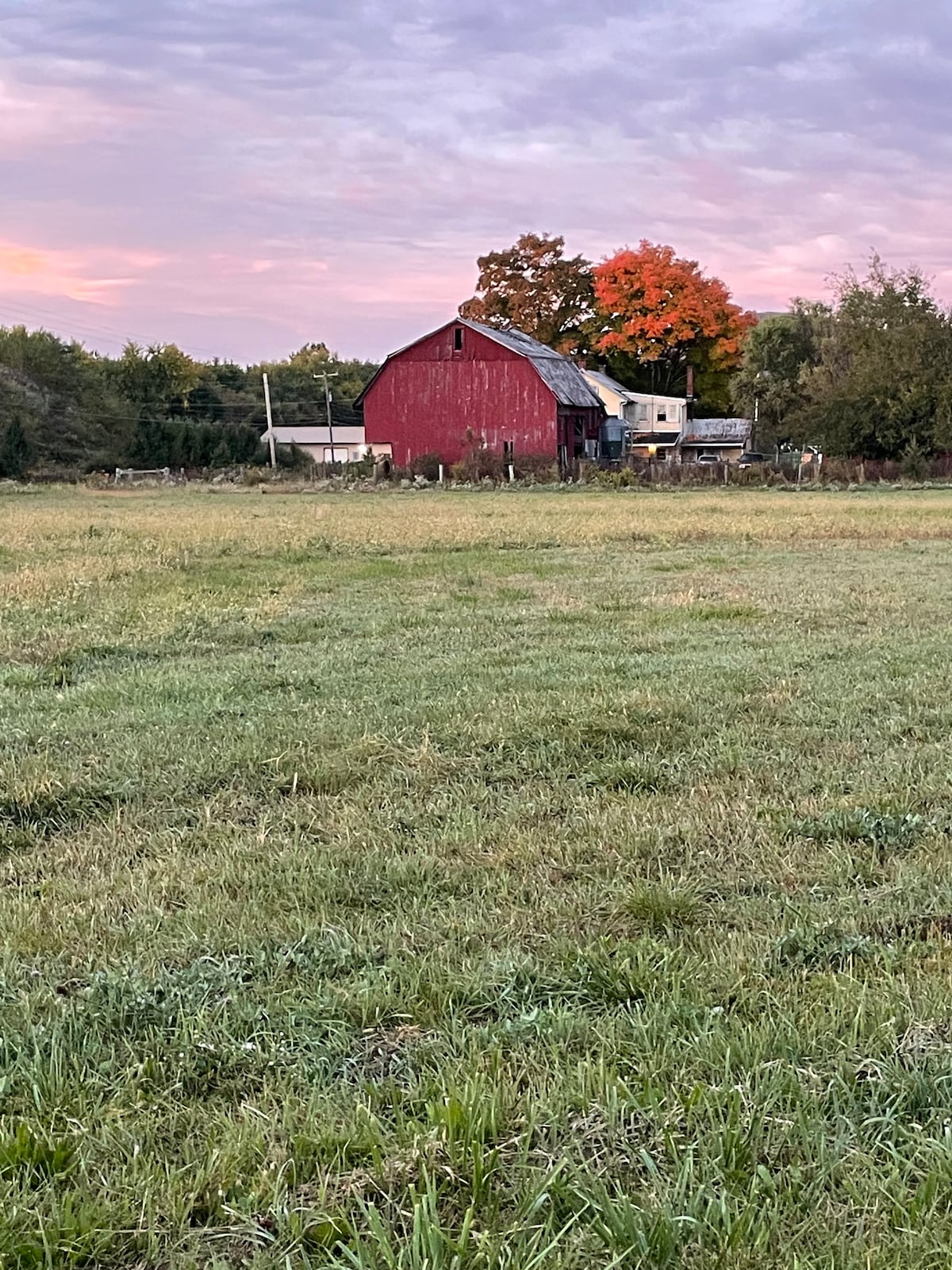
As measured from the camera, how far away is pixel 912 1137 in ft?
7.75

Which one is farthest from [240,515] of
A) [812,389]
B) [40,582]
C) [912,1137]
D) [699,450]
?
[699,450]

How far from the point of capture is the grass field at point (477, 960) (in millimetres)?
2166

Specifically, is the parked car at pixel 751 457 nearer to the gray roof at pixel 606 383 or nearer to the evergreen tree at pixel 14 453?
the gray roof at pixel 606 383

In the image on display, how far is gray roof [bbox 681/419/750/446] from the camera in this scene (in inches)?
2726

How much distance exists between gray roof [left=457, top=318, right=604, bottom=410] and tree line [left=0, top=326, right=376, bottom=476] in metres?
13.3

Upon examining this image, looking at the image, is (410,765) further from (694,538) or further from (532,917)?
(694,538)

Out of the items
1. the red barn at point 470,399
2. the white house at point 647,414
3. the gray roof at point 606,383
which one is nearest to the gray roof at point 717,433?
the white house at point 647,414

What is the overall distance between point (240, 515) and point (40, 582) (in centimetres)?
1442

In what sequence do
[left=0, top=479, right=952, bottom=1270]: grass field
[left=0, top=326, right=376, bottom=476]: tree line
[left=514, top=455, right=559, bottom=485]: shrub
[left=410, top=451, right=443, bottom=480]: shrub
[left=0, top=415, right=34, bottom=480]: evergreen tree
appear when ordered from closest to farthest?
[left=0, top=479, right=952, bottom=1270]: grass field, [left=514, top=455, right=559, bottom=485]: shrub, [left=410, top=451, right=443, bottom=480]: shrub, [left=0, top=415, right=34, bottom=480]: evergreen tree, [left=0, top=326, right=376, bottom=476]: tree line

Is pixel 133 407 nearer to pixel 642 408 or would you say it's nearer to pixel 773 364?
pixel 642 408

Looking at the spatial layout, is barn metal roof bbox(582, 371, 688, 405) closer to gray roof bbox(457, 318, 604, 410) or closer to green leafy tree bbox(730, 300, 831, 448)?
green leafy tree bbox(730, 300, 831, 448)

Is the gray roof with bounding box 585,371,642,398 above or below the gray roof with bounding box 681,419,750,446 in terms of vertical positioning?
above

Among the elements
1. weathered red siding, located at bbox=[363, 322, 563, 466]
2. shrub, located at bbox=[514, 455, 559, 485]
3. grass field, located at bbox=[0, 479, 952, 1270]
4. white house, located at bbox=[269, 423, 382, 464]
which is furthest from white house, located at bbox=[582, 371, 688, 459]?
grass field, located at bbox=[0, 479, 952, 1270]

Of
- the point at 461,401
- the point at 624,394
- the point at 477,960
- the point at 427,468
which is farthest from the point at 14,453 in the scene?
the point at 477,960
